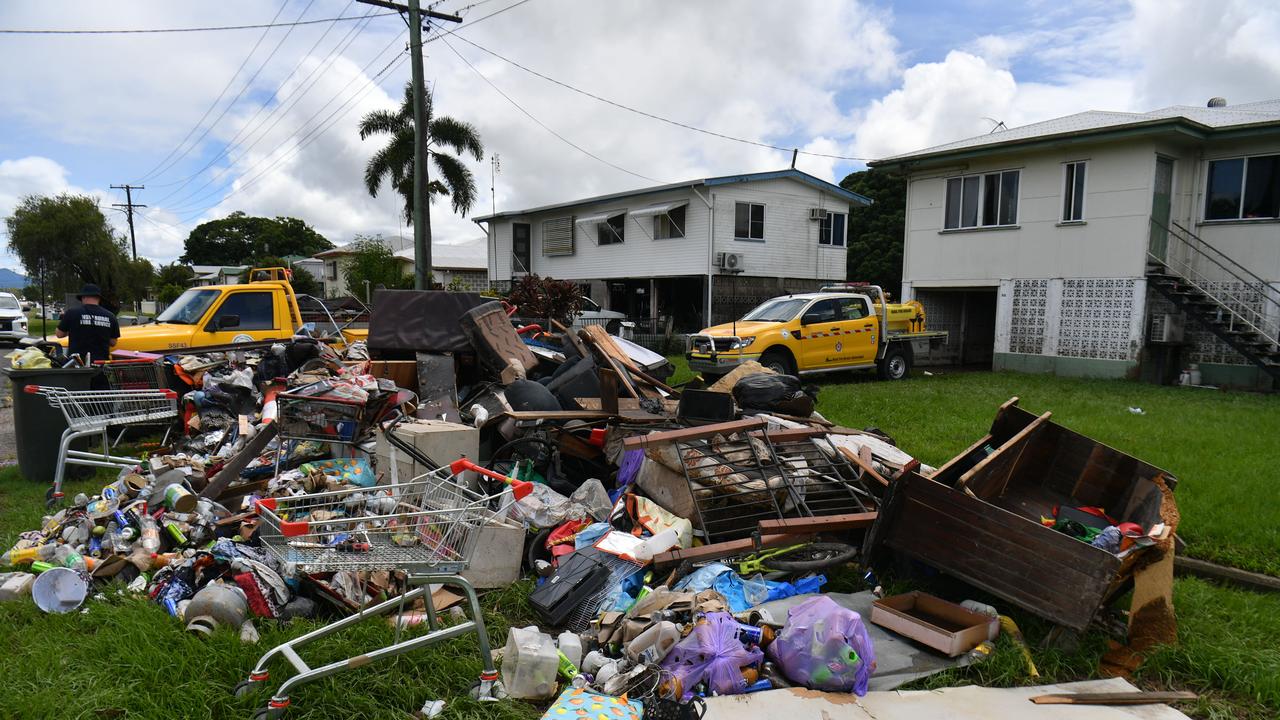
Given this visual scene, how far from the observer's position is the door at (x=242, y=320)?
31.1 feet

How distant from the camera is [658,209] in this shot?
72.1 ft

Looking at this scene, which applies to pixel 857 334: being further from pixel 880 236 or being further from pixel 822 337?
pixel 880 236

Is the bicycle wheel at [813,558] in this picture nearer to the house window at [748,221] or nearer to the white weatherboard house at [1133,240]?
the white weatherboard house at [1133,240]

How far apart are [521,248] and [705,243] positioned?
10.1 metres

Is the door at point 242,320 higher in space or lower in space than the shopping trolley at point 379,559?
higher

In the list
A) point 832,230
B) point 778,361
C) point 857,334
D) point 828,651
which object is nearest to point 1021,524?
point 828,651

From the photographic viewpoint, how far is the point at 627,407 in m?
6.73

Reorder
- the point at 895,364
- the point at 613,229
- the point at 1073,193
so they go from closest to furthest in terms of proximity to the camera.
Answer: the point at 895,364, the point at 1073,193, the point at 613,229

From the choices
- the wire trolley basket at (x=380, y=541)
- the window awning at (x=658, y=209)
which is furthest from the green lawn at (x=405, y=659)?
the window awning at (x=658, y=209)

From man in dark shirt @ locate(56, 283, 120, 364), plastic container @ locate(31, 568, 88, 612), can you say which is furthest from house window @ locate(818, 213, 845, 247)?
plastic container @ locate(31, 568, 88, 612)

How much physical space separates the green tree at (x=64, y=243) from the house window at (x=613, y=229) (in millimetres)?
24070

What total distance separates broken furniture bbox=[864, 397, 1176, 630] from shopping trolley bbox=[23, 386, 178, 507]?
6112 mm

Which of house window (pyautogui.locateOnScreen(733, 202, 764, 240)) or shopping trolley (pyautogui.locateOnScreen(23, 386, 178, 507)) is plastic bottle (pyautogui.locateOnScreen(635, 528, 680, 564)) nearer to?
shopping trolley (pyautogui.locateOnScreen(23, 386, 178, 507))

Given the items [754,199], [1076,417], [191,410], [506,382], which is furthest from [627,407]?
[754,199]
